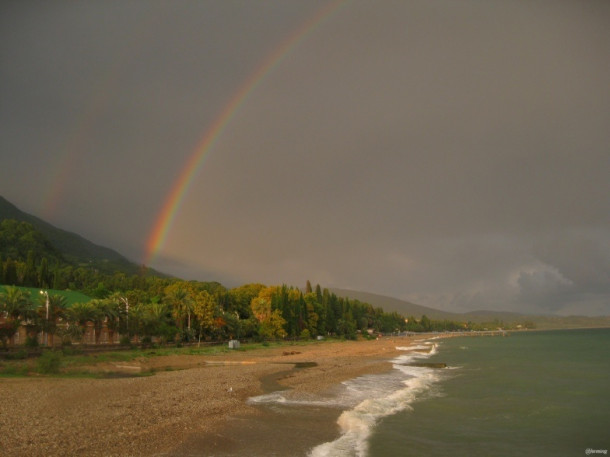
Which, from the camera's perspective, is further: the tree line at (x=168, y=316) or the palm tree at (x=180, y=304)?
the palm tree at (x=180, y=304)

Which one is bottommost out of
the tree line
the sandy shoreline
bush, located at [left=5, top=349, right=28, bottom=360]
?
the sandy shoreline

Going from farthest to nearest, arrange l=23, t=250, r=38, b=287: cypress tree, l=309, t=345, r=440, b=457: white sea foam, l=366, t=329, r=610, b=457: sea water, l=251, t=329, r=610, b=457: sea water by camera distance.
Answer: l=23, t=250, r=38, b=287: cypress tree
l=366, t=329, r=610, b=457: sea water
l=251, t=329, r=610, b=457: sea water
l=309, t=345, r=440, b=457: white sea foam

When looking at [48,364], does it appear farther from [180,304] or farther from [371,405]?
[180,304]

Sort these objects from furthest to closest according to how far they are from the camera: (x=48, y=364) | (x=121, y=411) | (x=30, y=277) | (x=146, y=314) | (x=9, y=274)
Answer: (x=30, y=277) → (x=9, y=274) → (x=146, y=314) → (x=48, y=364) → (x=121, y=411)

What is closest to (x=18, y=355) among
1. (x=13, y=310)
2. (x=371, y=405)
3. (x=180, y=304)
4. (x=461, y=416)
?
(x=13, y=310)

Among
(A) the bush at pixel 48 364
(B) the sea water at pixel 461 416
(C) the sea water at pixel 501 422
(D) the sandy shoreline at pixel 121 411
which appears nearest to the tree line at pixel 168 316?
(A) the bush at pixel 48 364

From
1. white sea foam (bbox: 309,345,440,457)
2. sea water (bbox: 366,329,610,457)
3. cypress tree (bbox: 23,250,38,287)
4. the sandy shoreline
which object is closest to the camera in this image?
the sandy shoreline

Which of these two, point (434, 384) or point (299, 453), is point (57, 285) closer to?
point (434, 384)

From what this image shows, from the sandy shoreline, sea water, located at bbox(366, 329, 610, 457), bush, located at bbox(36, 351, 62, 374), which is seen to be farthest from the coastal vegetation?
sea water, located at bbox(366, 329, 610, 457)

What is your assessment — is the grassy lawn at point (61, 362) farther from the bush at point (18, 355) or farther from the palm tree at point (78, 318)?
the palm tree at point (78, 318)

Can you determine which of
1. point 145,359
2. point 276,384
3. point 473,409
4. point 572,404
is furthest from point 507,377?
point 145,359

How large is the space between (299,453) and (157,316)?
59.4 meters

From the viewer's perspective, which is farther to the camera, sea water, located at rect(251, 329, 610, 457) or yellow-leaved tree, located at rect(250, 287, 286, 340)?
yellow-leaved tree, located at rect(250, 287, 286, 340)

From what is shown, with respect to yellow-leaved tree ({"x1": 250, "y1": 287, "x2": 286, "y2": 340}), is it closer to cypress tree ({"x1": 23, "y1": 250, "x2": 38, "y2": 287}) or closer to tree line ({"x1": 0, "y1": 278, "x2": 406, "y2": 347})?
tree line ({"x1": 0, "y1": 278, "x2": 406, "y2": 347})
